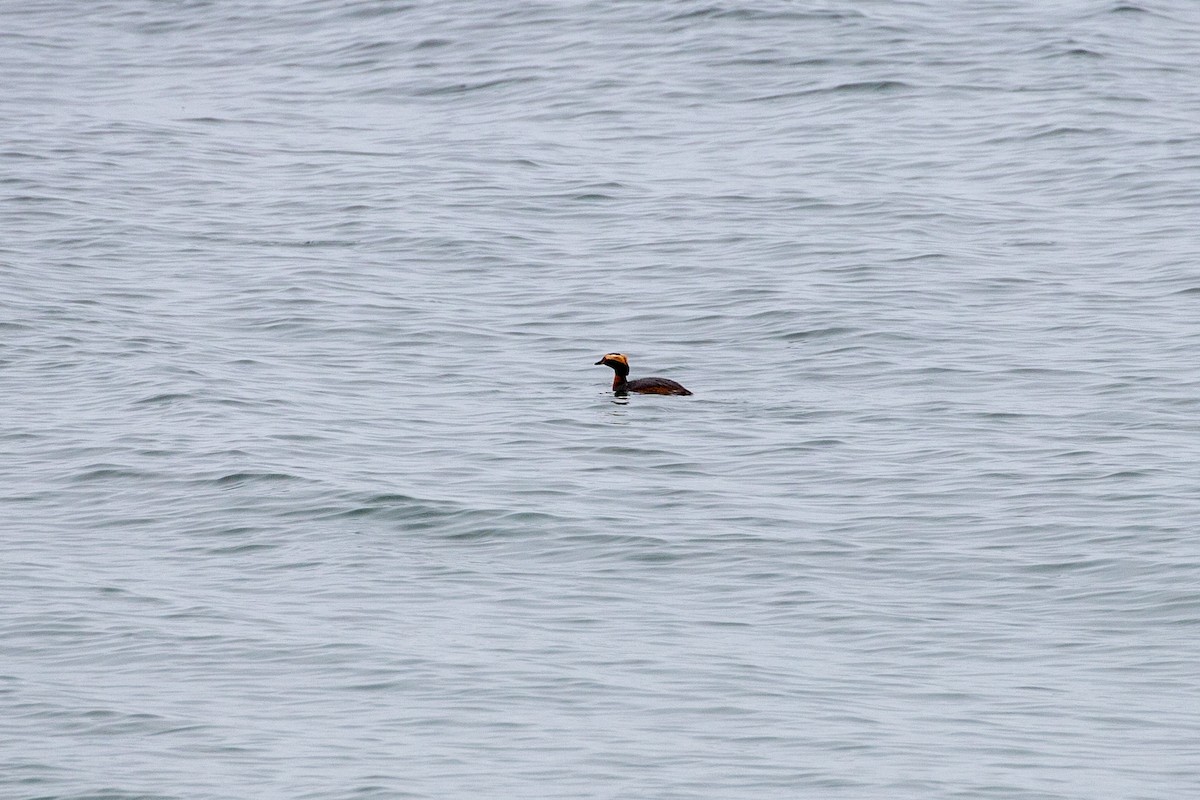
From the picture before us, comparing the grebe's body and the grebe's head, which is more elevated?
the grebe's head

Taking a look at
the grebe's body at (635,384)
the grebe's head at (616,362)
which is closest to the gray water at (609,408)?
the grebe's body at (635,384)

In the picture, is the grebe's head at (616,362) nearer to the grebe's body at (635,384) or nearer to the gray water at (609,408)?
the grebe's body at (635,384)

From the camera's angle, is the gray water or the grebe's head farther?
the grebe's head

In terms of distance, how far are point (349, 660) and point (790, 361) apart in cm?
862

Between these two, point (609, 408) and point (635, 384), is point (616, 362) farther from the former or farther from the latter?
point (609, 408)

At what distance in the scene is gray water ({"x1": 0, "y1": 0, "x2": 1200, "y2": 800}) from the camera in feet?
35.3

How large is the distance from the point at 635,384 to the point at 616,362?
0.90ft

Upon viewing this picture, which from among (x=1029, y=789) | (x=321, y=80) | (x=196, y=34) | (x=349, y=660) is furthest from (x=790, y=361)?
(x=196, y=34)

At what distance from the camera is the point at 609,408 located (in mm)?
18125

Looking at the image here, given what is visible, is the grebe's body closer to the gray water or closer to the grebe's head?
the grebe's head

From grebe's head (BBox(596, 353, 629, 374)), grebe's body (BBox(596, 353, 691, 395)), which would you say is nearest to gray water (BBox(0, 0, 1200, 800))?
grebe's body (BBox(596, 353, 691, 395))

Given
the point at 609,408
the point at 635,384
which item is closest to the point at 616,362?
the point at 635,384

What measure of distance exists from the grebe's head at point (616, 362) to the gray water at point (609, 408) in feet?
1.30

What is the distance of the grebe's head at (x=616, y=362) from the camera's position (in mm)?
18250
